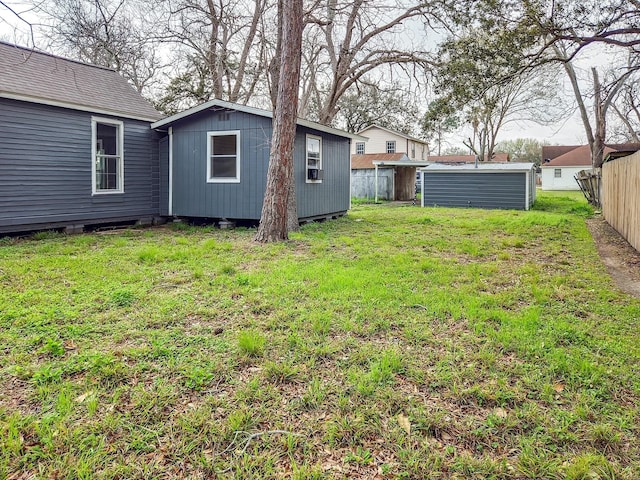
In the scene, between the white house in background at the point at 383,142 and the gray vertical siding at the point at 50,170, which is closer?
the gray vertical siding at the point at 50,170

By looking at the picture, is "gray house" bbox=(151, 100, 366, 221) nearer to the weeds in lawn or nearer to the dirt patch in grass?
the dirt patch in grass

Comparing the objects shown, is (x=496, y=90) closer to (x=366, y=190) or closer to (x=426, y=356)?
A: (x=426, y=356)

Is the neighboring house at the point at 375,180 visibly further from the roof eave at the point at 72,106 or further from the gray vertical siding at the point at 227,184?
the roof eave at the point at 72,106

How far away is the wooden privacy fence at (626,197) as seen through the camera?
6980 millimetres

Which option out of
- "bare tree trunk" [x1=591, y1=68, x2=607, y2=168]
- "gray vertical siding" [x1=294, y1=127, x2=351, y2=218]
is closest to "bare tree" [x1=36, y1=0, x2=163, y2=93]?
"gray vertical siding" [x1=294, y1=127, x2=351, y2=218]

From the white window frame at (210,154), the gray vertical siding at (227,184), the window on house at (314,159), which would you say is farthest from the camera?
the window on house at (314,159)

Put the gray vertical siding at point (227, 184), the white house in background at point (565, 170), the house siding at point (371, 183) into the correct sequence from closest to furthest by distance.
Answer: the gray vertical siding at point (227, 184) → the house siding at point (371, 183) → the white house in background at point (565, 170)

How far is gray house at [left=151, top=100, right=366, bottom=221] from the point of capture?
9.63 m

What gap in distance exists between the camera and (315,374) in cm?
268

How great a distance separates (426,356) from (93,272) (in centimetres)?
405

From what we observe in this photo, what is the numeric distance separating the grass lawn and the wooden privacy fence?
261 cm

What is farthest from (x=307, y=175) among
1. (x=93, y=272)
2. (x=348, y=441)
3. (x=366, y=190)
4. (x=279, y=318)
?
(x=366, y=190)

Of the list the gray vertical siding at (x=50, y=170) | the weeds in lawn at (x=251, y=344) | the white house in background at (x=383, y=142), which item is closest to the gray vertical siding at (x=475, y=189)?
the gray vertical siding at (x=50, y=170)

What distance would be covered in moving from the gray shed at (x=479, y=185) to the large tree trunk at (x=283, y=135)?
11.6 metres
